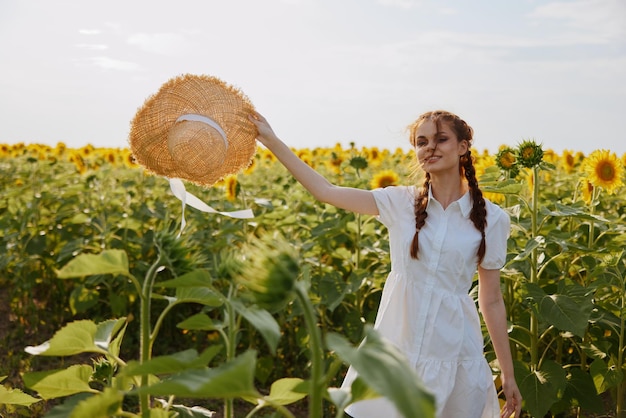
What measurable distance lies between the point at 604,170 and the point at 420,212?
1310mm

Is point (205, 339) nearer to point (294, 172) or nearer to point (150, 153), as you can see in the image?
point (294, 172)

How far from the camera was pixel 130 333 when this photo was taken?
165 inches

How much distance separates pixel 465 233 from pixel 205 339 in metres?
2.26

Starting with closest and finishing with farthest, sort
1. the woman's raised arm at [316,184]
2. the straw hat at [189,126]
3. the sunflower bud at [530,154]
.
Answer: the straw hat at [189,126]
the woman's raised arm at [316,184]
the sunflower bud at [530,154]

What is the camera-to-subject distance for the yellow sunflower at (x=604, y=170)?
3.07 m

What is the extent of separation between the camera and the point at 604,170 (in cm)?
307

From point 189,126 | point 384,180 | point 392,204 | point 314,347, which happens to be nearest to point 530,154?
point 392,204

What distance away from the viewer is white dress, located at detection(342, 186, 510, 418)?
203 centimetres

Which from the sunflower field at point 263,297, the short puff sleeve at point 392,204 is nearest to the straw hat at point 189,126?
the sunflower field at point 263,297

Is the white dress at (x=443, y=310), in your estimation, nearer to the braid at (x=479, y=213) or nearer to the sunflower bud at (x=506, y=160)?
the braid at (x=479, y=213)

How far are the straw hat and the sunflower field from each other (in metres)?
0.27

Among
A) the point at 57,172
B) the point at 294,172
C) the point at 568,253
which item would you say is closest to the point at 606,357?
the point at 568,253

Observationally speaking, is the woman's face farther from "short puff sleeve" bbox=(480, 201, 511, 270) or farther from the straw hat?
the straw hat

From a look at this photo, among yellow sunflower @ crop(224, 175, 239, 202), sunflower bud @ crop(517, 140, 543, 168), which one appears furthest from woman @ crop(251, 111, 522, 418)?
yellow sunflower @ crop(224, 175, 239, 202)
